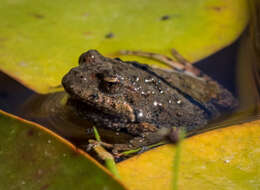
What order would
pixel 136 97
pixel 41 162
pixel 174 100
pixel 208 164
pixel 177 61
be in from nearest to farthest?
pixel 41 162
pixel 208 164
pixel 136 97
pixel 174 100
pixel 177 61

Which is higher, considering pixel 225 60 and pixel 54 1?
pixel 54 1

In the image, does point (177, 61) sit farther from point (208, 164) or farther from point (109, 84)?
point (208, 164)

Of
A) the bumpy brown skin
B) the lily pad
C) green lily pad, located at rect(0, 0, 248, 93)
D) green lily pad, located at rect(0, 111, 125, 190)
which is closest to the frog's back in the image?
the bumpy brown skin

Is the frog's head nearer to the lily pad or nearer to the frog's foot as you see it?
Answer: the frog's foot

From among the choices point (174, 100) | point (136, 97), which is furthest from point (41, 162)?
point (174, 100)

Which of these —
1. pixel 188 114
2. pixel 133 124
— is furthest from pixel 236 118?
pixel 133 124

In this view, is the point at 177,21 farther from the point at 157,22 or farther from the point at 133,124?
the point at 133,124
